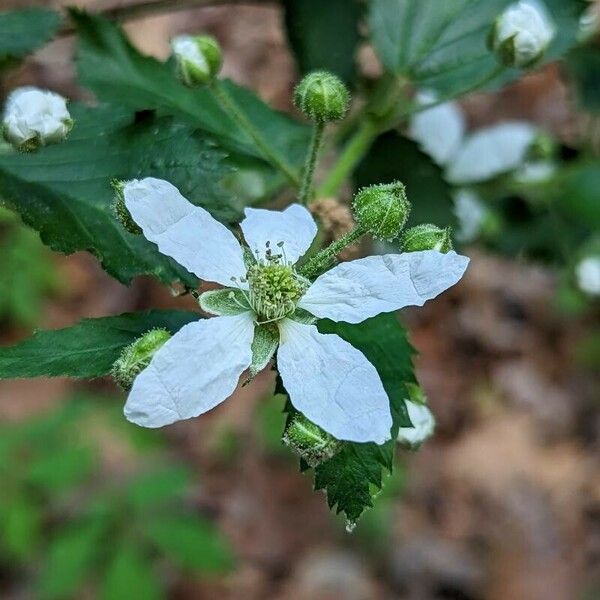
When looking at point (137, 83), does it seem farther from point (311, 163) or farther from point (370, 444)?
point (370, 444)

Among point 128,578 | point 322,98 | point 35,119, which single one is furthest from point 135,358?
point 128,578

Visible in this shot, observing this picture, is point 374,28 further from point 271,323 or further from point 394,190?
point 271,323

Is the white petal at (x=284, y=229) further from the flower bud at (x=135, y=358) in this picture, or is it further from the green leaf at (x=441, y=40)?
the green leaf at (x=441, y=40)

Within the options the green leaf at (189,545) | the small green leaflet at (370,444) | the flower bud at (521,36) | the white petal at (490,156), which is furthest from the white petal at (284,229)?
the green leaf at (189,545)

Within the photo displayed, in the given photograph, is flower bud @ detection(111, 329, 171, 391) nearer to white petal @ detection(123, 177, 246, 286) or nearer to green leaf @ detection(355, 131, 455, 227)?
white petal @ detection(123, 177, 246, 286)

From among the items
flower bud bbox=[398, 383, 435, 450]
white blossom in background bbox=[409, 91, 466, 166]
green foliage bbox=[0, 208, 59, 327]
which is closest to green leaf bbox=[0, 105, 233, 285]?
flower bud bbox=[398, 383, 435, 450]

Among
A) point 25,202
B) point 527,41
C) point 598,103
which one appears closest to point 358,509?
point 25,202
